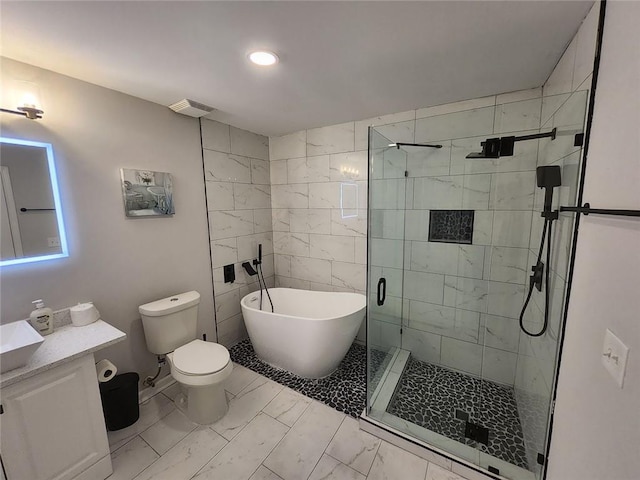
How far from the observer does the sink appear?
1194 mm

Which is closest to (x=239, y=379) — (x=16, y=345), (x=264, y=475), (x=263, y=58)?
(x=264, y=475)

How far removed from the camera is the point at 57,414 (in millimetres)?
1387

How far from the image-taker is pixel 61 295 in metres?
1.72

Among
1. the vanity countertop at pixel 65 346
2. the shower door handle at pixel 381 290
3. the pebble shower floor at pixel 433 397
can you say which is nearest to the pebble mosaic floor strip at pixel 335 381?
the pebble shower floor at pixel 433 397

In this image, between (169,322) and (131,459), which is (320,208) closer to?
(169,322)

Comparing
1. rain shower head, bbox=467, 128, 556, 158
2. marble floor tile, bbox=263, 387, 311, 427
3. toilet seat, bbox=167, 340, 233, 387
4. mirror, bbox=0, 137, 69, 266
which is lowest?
marble floor tile, bbox=263, 387, 311, 427

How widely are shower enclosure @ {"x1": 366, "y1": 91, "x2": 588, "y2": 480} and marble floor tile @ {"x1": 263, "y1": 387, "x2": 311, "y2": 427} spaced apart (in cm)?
56

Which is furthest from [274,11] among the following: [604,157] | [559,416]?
[559,416]

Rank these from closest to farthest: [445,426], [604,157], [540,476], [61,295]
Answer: [604,157], [540,476], [61,295], [445,426]

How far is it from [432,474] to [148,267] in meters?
2.54

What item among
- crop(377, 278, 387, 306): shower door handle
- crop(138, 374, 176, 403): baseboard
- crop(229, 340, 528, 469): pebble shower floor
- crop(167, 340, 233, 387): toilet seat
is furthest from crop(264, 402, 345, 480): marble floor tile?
crop(138, 374, 176, 403): baseboard

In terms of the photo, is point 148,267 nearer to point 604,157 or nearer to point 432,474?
point 432,474

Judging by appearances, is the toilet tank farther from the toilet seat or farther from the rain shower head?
the rain shower head

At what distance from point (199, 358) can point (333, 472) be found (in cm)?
121
